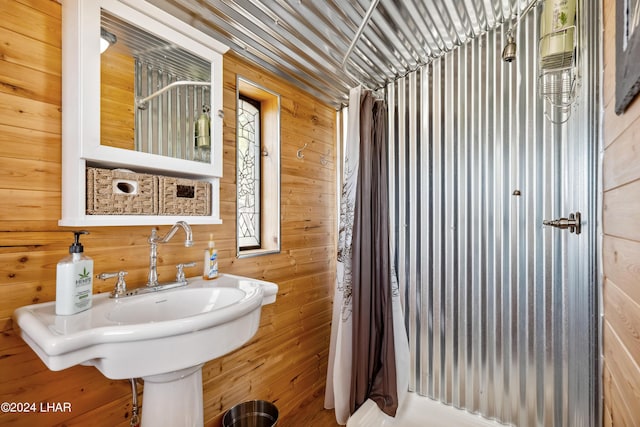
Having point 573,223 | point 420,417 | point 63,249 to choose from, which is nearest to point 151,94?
point 63,249

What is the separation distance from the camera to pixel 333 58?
5.48 feet

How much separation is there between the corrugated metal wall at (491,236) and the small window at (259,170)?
810 millimetres

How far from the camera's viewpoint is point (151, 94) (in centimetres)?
121

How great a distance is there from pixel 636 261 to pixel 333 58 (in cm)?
156

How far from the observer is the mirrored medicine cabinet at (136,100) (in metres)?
0.99

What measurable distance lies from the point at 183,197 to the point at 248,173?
0.59 m

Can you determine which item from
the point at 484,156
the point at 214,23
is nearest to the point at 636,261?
the point at 484,156

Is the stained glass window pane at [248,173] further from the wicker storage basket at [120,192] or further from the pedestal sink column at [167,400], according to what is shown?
the pedestal sink column at [167,400]

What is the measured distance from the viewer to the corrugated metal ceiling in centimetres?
129

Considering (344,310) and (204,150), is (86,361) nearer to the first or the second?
(204,150)

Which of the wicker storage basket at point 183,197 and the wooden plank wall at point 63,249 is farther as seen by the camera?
the wicker storage basket at point 183,197

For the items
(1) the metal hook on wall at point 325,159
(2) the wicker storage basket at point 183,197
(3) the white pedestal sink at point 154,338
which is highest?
(1) the metal hook on wall at point 325,159

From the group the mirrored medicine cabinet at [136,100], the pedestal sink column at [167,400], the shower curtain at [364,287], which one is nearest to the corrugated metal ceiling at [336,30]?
the mirrored medicine cabinet at [136,100]

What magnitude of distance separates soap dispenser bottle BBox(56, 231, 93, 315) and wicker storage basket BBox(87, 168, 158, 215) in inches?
5.0
